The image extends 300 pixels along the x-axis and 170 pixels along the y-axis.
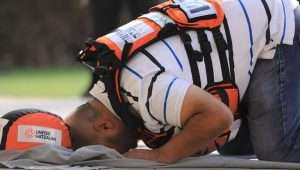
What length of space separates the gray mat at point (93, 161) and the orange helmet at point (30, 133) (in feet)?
0.23

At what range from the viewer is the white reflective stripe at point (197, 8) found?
308 centimetres

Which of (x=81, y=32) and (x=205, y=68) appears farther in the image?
(x=81, y=32)

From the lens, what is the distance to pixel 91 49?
3.04m

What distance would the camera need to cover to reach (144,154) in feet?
9.93

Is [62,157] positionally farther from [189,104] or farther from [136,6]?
[136,6]

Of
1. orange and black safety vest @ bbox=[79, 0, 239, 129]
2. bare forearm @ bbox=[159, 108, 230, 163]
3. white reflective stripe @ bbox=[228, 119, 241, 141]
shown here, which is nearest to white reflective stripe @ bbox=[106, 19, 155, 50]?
orange and black safety vest @ bbox=[79, 0, 239, 129]

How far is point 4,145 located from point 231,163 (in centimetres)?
83

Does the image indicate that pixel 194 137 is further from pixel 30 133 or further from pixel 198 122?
pixel 30 133

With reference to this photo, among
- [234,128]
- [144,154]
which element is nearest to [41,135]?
[144,154]

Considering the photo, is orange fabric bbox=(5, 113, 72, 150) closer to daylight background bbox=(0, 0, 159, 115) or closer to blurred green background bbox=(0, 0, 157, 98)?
daylight background bbox=(0, 0, 159, 115)

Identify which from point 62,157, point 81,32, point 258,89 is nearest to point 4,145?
point 62,157

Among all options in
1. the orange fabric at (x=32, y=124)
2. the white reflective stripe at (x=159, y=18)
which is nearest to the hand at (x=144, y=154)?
the orange fabric at (x=32, y=124)

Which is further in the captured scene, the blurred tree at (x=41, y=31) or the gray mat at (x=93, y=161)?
the blurred tree at (x=41, y=31)

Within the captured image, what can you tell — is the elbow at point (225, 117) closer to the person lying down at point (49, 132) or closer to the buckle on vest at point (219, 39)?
the buckle on vest at point (219, 39)
